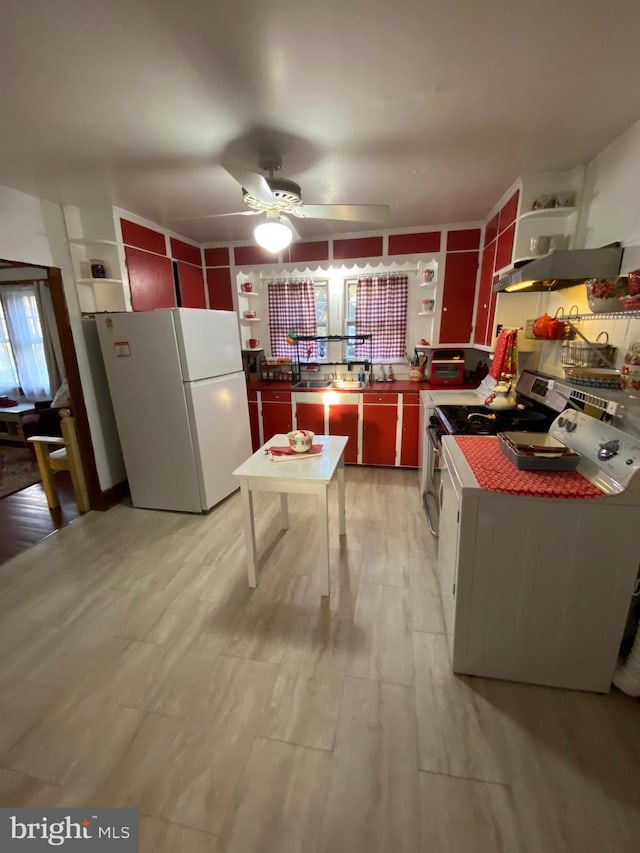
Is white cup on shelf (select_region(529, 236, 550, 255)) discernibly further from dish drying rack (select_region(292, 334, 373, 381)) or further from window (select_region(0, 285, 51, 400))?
window (select_region(0, 285, 51, 400))

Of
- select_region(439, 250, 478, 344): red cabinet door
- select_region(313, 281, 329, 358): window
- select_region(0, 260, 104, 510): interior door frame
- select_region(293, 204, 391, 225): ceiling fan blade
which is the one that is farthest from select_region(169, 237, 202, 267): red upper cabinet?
select_region(439, 250, 478, 344): red cabinet door

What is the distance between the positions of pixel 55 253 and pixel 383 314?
298cm

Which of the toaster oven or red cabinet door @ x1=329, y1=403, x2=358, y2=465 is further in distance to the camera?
red cabinet door @ x1=329, y1=403, x2=358, y2=465

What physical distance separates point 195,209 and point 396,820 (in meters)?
3.57

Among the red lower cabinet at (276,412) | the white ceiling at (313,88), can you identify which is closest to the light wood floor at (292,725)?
the red lower cabinet at (276,412)

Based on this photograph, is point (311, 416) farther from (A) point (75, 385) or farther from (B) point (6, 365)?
(B) point (6, 365)

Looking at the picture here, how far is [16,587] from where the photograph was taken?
2.05m

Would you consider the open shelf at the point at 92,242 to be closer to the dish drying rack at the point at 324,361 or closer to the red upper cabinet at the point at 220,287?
the red upper cabinet at the point at 220,287

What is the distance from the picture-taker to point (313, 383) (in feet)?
13.0

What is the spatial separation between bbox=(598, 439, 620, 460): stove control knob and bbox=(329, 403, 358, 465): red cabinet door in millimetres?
2292

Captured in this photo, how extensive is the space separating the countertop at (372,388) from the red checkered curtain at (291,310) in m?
0.59

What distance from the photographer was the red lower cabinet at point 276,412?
145 inches

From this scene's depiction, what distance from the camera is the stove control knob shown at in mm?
1280

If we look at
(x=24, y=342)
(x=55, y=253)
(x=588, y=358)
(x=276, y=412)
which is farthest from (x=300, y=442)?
(x=24, y=342)
